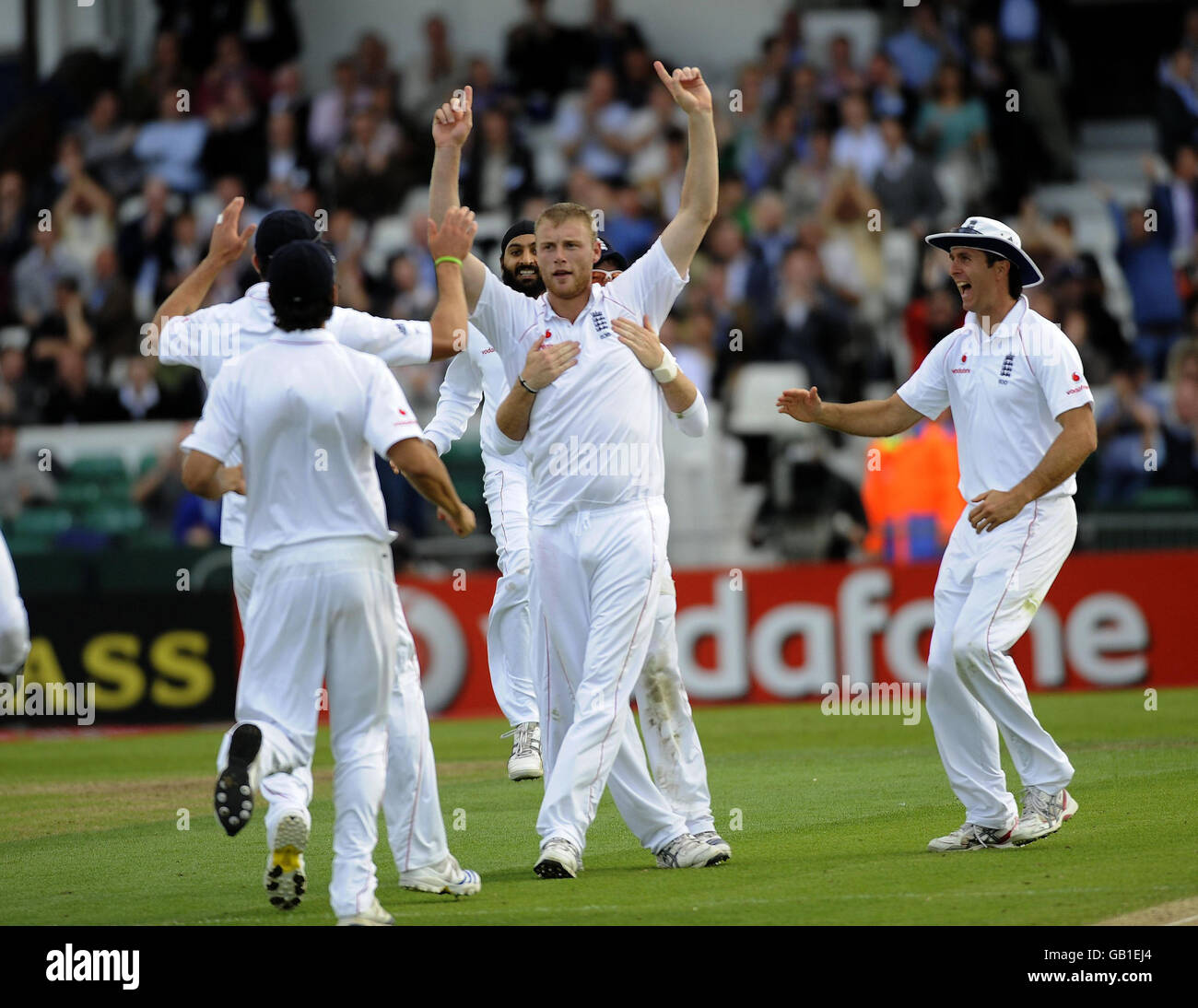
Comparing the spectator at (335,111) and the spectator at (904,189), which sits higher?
the spectator at (335,111)

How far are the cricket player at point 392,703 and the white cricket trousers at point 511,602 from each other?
118 inches

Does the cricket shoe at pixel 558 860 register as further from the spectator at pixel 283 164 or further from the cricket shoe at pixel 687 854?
the spectator at pixel 283 164

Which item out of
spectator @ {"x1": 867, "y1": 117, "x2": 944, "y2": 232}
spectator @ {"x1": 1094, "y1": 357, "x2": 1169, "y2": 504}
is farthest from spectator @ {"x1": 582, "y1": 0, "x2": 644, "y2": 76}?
spectator @ {"x1": 1094, "y1": 357, "x2": 1169, "y2": 504}

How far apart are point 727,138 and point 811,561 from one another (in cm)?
680

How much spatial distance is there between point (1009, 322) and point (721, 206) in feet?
44.2

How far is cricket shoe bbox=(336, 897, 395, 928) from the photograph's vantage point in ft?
23.1

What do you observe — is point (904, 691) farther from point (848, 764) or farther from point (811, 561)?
point (848, 764)

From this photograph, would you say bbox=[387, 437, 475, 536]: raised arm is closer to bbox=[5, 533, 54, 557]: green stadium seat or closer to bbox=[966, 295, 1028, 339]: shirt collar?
bbox=[966, 295, 1028, 339]: shirt collar

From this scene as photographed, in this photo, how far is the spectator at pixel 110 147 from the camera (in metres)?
24.6

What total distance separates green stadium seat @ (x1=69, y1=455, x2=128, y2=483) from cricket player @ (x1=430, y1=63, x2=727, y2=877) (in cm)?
1226

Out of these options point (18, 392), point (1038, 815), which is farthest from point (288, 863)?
point (18, 392)

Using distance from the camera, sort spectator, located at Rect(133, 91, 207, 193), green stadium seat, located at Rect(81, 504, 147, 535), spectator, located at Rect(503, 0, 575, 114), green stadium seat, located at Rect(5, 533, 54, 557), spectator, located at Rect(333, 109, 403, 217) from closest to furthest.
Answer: green stadium seat, located at Rect(81, 504, 147, 535) → green stadium seat, located at Rect(5, 533, 54, 557) → spectator, located at Rect(333, 109, 403, 217) → spectator, located at Rect(133, 91, 207, 193) → spectator, located at Rect(503, 0, 575, 114)

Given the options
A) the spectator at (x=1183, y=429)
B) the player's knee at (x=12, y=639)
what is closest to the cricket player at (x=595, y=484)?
the player's knee at (x=12, y=639)

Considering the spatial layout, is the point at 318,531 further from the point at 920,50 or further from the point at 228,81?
the point at 228,81
